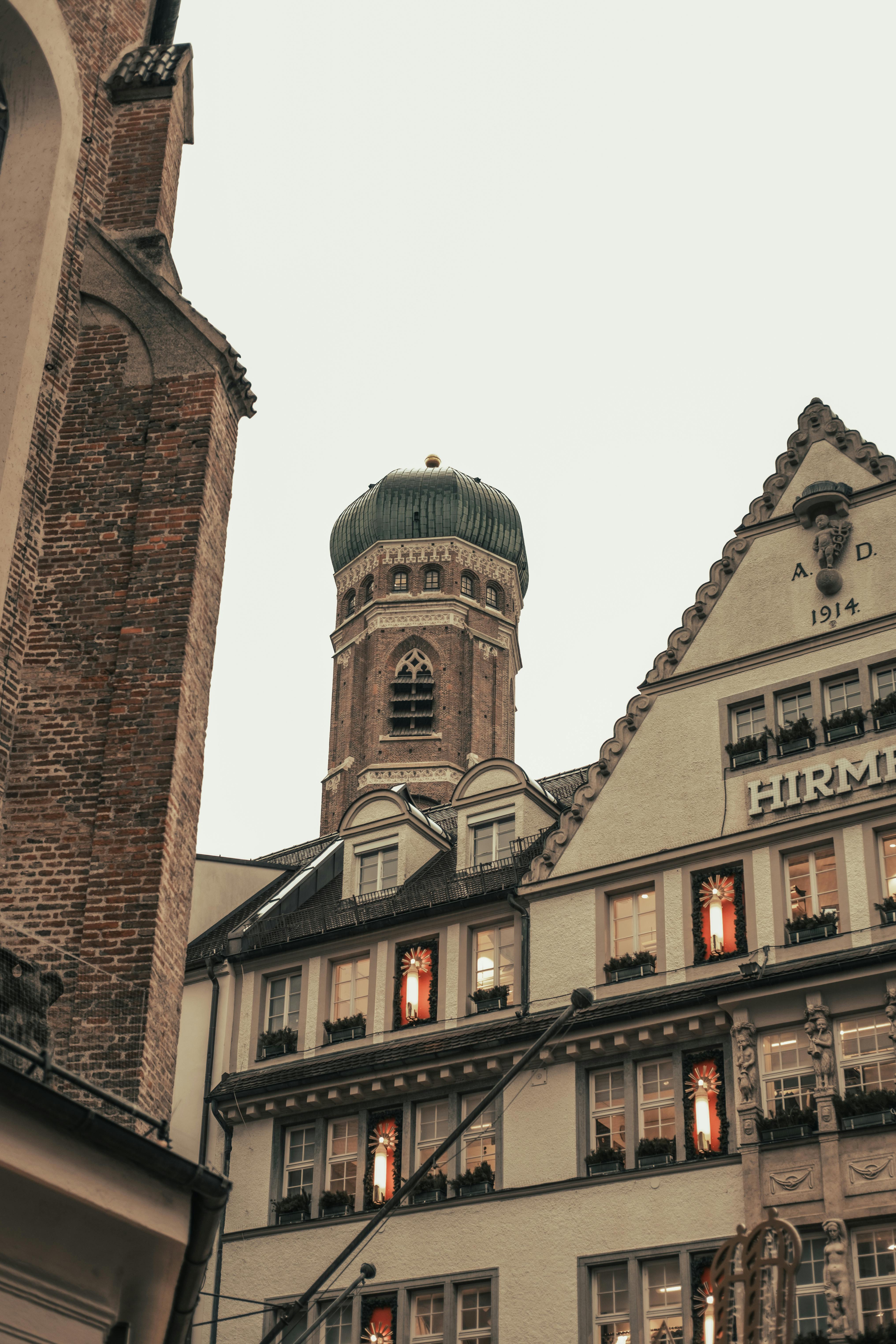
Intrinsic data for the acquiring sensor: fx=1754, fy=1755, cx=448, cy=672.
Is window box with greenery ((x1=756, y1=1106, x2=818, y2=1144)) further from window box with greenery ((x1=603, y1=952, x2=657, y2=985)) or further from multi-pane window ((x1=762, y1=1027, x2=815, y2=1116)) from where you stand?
window box with greenery ((x1=603, y1=952, x2=657, y2=985))

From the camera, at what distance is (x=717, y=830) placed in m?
30.7

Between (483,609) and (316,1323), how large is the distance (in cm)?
7033

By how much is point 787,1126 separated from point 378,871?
11741 millimetres

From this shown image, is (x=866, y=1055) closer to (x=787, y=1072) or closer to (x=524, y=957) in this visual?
(x=787, y=1072)

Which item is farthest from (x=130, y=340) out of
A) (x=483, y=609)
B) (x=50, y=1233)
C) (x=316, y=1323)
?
(x=483, y=609)

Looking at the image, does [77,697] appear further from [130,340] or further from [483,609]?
[483,609]

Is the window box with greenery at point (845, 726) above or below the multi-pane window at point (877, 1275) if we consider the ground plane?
above

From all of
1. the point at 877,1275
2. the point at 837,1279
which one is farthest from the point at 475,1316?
the point at 877,1275

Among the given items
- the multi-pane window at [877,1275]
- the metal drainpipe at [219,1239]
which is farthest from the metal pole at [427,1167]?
the metal drainpipe at [219,1239]

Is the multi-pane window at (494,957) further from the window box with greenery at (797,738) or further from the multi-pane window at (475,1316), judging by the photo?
the window box with greenery at (797,738)

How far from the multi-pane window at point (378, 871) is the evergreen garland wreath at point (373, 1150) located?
16.9ft

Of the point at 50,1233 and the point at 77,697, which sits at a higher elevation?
the point at 77,697

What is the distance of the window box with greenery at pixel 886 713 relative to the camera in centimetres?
2962

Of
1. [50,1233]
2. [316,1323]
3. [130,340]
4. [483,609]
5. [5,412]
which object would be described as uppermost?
[483,609]
